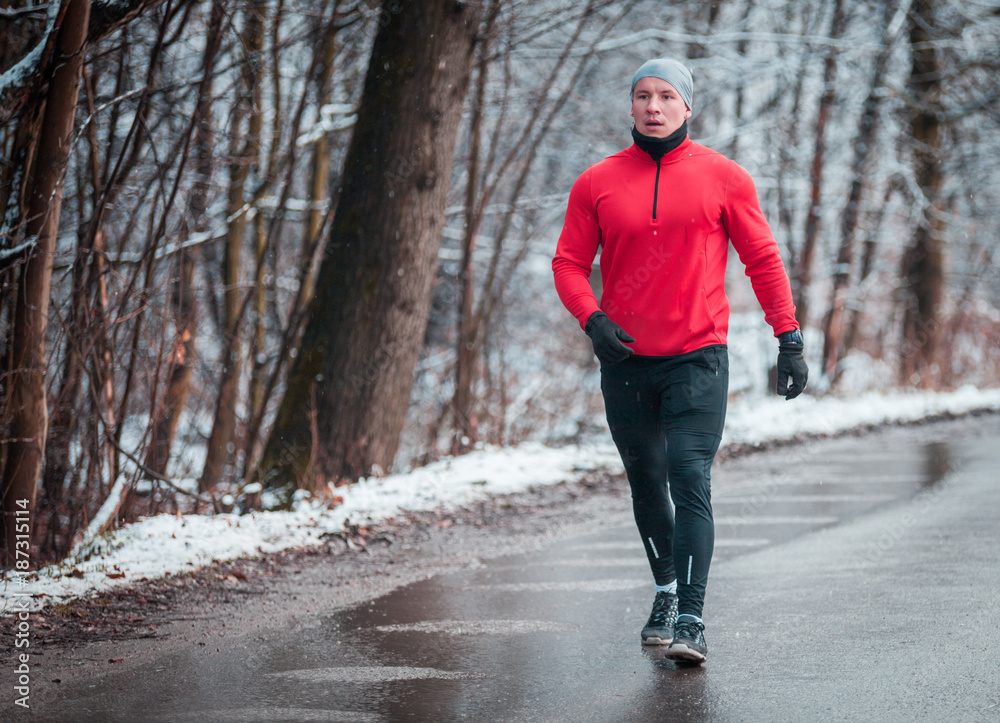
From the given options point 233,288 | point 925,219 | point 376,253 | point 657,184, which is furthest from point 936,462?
point 925,219

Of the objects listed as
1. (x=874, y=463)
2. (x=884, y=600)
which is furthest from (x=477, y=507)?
(x=874, y=463)

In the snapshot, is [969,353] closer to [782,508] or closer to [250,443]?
[782,508]

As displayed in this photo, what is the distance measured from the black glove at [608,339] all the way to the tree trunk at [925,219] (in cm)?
1303

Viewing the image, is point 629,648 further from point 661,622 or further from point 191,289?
point 191,289

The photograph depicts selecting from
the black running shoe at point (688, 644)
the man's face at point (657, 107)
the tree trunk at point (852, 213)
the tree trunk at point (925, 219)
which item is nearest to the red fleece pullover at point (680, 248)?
the man's face at point (657, 107)

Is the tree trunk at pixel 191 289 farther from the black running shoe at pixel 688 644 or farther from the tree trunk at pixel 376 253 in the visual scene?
the black running shoe at pixel 688 644

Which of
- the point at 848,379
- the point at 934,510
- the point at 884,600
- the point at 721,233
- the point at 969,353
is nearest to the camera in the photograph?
the point at 721,233

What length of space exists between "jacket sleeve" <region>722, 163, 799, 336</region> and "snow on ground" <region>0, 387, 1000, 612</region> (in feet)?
9.41

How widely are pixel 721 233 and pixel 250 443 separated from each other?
196 inches

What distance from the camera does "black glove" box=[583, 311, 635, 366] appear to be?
3451mm

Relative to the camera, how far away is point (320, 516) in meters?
5.73

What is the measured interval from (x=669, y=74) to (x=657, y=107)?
146 millimetres

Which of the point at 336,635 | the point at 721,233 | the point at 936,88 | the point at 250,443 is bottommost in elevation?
the point at 336,635

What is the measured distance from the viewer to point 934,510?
6.24 m
